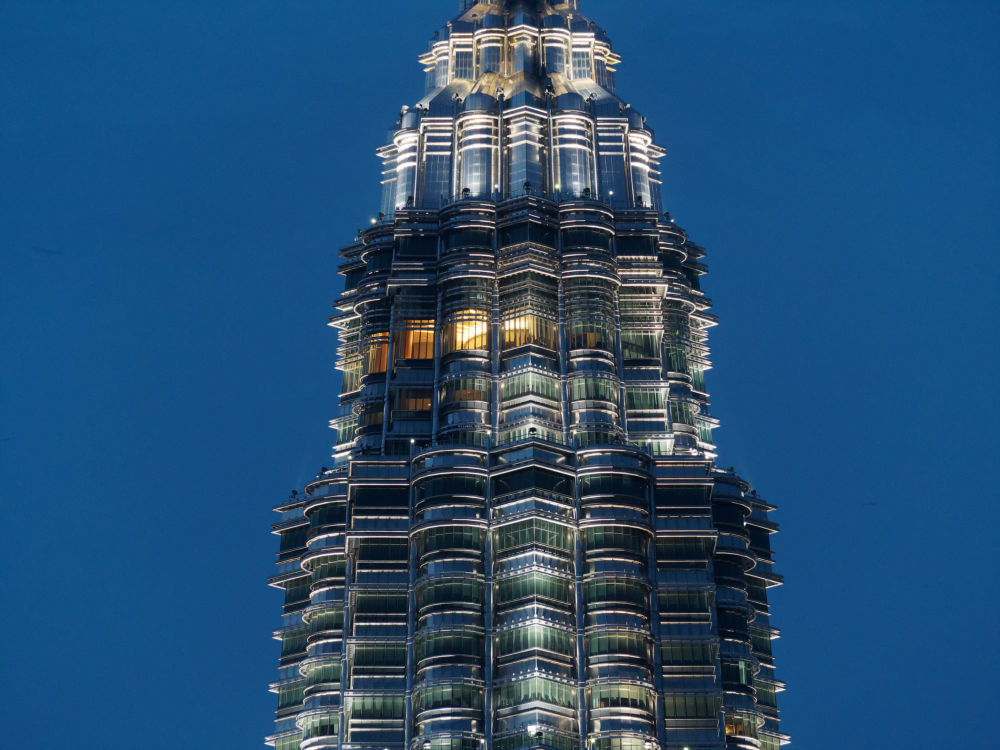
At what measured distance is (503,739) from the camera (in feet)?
655

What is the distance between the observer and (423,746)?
655 feet

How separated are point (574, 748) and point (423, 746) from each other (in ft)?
64.1

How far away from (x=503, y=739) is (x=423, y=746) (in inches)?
410

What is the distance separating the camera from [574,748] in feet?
655

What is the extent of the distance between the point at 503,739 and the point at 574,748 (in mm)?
9256
